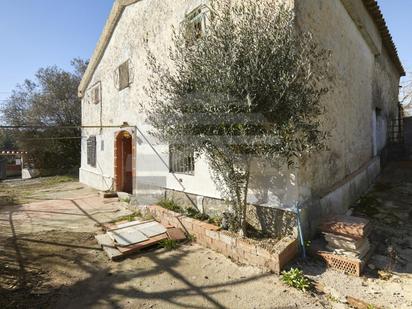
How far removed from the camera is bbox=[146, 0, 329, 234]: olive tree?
3.73m

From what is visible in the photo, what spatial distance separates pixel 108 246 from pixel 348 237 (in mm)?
4185

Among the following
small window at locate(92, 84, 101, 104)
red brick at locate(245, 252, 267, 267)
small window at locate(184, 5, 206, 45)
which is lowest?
red brick at locate(245, 252, 267, 267)

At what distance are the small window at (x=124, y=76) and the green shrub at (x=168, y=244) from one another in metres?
6.09

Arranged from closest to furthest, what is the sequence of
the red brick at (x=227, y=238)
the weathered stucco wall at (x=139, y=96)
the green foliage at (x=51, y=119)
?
the red brick at (x=227, y=238) → the weathered stucco wall at (x=139, y=96) → the green foliage at (x=51, y=119)

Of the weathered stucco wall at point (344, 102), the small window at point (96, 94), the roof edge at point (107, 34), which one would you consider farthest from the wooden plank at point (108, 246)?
the small window at point (96, 94)

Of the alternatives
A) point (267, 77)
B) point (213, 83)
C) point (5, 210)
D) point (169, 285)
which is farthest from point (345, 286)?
point (5, 210)

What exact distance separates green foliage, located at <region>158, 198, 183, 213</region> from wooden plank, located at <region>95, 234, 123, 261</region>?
159cm

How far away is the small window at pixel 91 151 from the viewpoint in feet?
42.0

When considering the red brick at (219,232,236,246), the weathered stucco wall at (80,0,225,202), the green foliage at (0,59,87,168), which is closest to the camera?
the red brick at (219,232,236,246)

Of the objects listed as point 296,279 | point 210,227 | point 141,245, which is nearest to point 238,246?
point 210,227

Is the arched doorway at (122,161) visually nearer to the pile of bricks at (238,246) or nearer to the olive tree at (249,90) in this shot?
the pile of bricks at (238,246)

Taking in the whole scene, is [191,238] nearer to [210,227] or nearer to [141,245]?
[210,227]

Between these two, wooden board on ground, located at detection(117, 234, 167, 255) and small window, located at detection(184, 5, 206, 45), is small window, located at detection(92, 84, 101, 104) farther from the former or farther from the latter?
wooden board on ground, located at detection(117, 234, 167, 255)

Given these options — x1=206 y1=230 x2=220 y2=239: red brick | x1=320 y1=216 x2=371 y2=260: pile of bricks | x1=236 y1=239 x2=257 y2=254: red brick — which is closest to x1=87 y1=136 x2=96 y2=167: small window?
x1=206 y1=230 x2=220 y2=239: red brick
